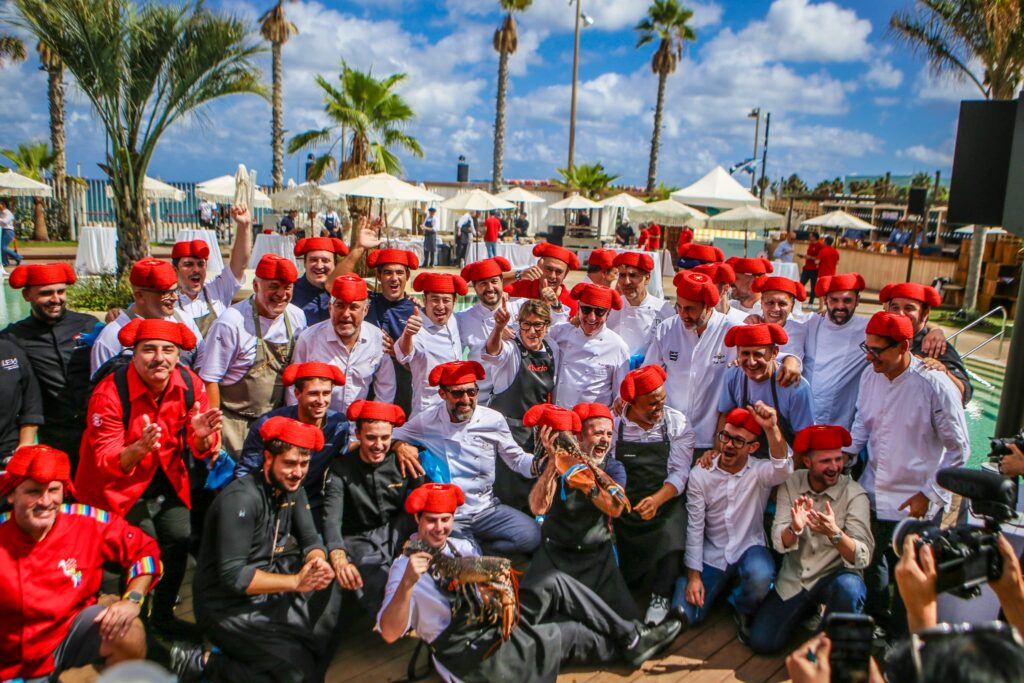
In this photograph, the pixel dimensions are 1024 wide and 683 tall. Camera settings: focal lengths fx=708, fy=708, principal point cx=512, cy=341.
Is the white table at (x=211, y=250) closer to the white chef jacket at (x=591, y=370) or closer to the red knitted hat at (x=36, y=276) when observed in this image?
the red knitted hat at (x=36, y=276)

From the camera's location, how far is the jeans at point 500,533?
441cm

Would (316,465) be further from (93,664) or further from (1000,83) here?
(1000,83)

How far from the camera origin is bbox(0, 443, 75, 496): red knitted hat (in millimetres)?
3098

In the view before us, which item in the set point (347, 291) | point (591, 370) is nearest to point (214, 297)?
point (347, 291)

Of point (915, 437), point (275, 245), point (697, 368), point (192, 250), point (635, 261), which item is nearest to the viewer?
point (915, 437)

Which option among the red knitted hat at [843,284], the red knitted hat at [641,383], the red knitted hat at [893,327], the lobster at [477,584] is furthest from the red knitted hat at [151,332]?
the red knitted hat at [843,284]

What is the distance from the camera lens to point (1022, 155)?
11.4ft

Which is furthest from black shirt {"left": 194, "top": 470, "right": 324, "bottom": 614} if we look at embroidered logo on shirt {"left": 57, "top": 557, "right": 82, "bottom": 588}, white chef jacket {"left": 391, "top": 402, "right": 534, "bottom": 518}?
white chef jacket {"left": 391, "top": 402, "right": 534, "bottom": 518}

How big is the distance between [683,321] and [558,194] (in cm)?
3412

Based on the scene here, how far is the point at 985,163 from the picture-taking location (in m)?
3.75

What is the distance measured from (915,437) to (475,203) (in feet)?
64.1

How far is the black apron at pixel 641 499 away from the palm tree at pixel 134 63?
35.4 ft

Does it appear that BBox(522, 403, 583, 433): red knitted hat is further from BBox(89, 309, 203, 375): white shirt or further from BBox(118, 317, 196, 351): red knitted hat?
BBox(89, 309, 203, 375): white shirt

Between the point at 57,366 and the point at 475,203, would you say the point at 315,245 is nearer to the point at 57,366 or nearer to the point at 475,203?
the point at 57,366
